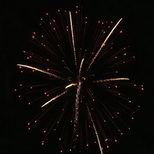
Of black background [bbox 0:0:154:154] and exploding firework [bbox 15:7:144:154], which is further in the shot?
black background [bbox 0:0:154:154]

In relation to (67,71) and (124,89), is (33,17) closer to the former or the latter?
(67,71)

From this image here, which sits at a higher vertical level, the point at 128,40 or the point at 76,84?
the point at 128,40

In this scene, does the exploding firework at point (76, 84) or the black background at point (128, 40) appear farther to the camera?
the black background at point (128, 40)

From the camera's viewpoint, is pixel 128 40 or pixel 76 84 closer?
pixel 76 84
